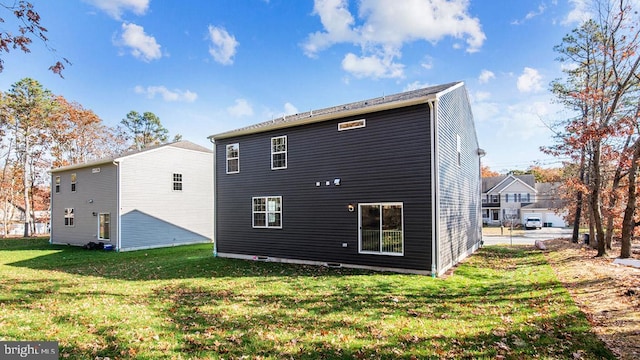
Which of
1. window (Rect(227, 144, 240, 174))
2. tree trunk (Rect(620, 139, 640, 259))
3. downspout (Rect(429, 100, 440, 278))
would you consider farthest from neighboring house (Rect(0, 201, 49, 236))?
tree trunk (Rect(620, 139, 640, 259))

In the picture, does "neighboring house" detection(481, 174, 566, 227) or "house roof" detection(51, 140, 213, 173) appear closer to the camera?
"house roof" detection(51, 140, 213, 173)

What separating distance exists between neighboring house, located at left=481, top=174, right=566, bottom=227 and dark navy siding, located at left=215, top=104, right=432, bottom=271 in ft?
117

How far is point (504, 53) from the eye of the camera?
46.7 ft

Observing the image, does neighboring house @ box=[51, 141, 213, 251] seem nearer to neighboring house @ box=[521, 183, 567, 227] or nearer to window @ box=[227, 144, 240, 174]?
window @ box=[227, 144, 240, 174]

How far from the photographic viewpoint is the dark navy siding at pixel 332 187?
9758mm

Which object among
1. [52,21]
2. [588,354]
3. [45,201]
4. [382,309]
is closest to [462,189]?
[382,309]

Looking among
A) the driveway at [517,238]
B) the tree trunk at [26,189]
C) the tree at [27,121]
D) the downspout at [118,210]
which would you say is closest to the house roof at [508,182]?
the driveway at [517,238]

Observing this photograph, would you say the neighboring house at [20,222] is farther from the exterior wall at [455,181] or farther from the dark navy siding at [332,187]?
the exterior wall at [455,181]

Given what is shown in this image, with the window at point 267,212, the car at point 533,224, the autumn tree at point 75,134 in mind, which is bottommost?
the car at point 533,224

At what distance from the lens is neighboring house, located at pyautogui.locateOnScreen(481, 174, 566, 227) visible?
40.0 metres

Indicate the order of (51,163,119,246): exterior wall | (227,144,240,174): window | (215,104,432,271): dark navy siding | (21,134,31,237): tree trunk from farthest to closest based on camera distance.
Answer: (21,134,31,237): tree trunk, (51,163,119,246): exterior wall, (227,144,240,174): window, (215,104,432,271): dark navy siding

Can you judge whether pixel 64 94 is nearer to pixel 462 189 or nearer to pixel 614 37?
pixel 462 189

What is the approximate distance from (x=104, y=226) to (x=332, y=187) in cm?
1474

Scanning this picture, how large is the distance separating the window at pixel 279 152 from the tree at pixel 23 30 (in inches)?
314
